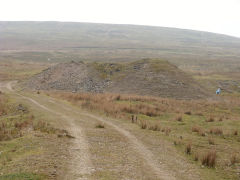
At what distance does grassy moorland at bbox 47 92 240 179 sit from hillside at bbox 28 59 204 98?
800 cm

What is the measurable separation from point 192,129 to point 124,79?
24806 mm

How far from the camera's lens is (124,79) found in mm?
41531

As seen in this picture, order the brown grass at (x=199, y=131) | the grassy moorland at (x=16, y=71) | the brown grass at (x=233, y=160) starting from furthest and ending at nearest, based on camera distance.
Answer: the grassy moorland at (x=16, y=71) < the brown grass at (x=199, y=131) < the brown grass at (x=233, y=160)

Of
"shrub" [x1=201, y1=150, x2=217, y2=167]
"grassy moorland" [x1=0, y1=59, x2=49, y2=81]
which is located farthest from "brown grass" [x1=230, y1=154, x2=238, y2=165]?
"grassy moorland" [x1=0, y1=59, x2=49, y2=81]

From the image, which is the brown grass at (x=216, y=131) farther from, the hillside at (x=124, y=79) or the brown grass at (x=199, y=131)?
the hillside at (x=124, y=79)

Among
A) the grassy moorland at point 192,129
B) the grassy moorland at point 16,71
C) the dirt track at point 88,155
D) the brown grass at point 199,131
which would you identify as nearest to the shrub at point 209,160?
the grassy moorland at point 192,129

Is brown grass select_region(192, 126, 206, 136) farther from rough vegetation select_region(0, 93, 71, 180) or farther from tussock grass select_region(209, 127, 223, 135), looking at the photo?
rough vegetation select_region(0, 93, 71, 180)

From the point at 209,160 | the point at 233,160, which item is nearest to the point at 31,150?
the point at 209,160

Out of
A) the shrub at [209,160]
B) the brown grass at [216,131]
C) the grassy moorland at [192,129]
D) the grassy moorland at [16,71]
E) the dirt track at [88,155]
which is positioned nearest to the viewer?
the dirt track at [88,155]

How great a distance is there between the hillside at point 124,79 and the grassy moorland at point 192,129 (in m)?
8.00

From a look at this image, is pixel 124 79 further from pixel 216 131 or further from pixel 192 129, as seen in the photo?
pixel 216 131

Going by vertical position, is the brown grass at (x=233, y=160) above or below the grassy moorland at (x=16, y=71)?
below

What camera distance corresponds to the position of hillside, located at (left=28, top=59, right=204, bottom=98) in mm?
38250

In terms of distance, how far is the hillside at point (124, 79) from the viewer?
125 ft
